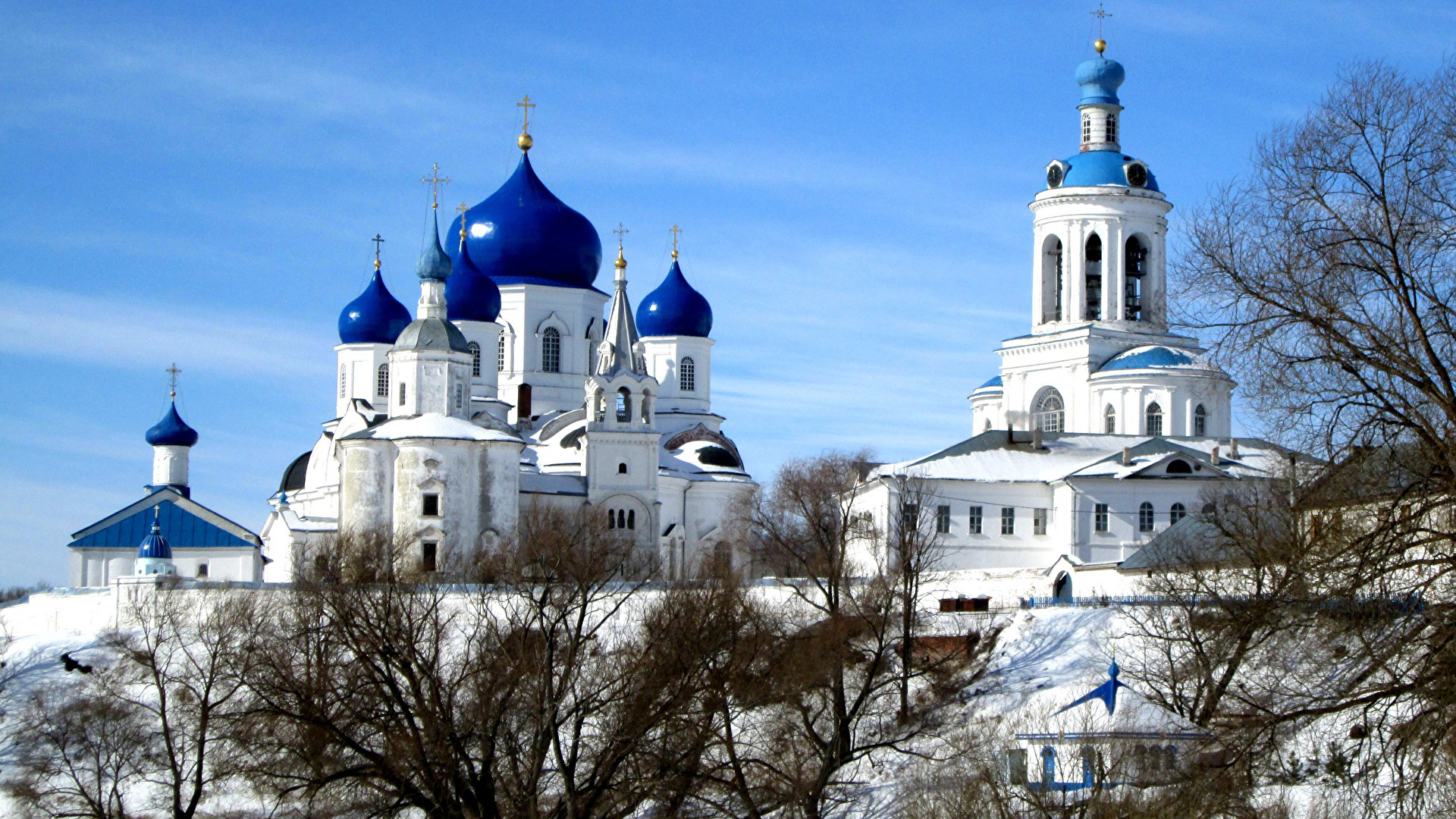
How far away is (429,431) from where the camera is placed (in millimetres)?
36500

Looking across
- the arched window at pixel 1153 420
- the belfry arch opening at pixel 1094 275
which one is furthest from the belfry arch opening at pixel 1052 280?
the arched window at pixel 1153 420

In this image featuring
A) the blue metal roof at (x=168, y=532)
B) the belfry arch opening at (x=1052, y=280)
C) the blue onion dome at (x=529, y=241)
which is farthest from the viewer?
the blue onion dome at (x=529, y=241)

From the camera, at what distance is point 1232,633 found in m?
9.93

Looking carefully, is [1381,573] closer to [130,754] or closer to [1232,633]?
[1232,633]

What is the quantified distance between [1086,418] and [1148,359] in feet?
5.90

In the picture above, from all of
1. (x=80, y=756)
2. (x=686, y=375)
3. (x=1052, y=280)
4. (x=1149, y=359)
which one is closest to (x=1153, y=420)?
(x=1149, y=359)

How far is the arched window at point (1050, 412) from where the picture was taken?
4125cm

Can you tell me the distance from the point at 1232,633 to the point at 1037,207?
32.3m

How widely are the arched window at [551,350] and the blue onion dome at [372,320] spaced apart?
341 cm

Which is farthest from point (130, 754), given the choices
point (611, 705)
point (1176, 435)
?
point (1176, 435)

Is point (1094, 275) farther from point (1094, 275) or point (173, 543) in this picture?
point (173, 543)

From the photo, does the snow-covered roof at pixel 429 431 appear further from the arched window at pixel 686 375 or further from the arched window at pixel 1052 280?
the arched window at pixel 1052 280

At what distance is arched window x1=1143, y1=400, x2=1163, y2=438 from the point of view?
39.5 meters

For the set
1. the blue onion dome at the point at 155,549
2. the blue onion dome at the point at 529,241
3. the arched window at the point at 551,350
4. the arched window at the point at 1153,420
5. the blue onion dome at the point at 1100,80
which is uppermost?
the blue onion dome at the point at 1100,80
